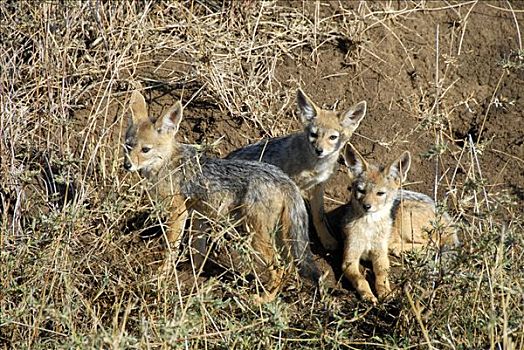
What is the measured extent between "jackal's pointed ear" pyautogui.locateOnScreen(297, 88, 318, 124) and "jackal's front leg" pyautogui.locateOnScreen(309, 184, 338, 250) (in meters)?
0.68

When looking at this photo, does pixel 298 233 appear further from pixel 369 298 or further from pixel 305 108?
pixel 305 108

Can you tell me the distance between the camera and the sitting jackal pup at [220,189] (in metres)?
7.18

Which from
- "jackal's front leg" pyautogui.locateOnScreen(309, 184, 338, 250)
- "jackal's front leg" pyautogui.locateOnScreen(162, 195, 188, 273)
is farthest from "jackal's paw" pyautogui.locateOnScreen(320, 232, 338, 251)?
"jackal's front leg" pyautogui.locateOnScreen(162, 195, 188, 273)

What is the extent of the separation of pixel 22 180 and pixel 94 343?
241 cm

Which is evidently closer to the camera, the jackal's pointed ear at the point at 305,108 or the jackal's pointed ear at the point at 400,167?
the jackal's pointed ear at the point at 400,167

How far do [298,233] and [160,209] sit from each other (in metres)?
1.45

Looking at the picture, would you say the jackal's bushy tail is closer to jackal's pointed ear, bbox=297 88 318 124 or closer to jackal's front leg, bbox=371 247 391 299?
jackal's front leg, bbox=371 247 391 299

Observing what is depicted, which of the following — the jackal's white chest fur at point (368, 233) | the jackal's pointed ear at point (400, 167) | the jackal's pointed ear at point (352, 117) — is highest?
the jackal's pointed ear at point (400, 167)

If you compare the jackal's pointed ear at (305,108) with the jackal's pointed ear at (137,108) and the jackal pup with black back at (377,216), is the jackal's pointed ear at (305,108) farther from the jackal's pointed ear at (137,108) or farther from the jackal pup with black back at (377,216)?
the jackal's pointed ear at (137,108)

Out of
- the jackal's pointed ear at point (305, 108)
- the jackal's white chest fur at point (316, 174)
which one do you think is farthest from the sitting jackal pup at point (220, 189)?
the jackal's pointed ear at point (305, 108)

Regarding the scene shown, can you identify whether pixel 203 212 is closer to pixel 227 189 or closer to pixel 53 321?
pixel 227 189

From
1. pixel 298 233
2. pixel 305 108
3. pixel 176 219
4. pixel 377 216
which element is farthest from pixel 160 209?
pixel 305 108

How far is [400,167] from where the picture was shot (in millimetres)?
7535

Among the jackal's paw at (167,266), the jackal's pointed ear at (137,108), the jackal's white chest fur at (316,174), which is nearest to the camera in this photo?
the jackal's paw at (167,266)
